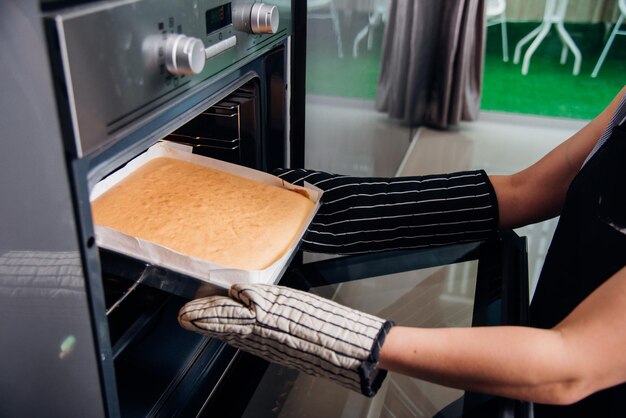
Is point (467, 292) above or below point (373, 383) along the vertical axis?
below

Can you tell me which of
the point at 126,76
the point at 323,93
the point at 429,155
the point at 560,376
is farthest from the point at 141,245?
the point at 429,155

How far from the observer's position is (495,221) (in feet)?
3.61

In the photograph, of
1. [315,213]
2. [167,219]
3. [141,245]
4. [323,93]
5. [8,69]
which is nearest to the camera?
[8,69]

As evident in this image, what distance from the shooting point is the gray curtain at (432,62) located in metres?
2.69

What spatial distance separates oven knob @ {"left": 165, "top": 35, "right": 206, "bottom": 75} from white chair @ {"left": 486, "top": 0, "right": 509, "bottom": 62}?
3397 mm

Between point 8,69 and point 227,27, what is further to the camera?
point 227,27

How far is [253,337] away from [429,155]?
2.46 meters

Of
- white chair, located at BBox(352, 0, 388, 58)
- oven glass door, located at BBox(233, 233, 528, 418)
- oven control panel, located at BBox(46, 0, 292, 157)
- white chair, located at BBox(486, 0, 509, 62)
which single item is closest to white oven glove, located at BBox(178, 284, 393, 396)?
oven glass door, located at BBox(233, 233, 528, 418)

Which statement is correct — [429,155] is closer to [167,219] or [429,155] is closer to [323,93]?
[323,93]

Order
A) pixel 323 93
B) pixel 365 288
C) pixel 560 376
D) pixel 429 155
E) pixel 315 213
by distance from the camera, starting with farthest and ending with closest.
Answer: pixel 429 155, pixel 365 288, pixel 323 93, pixel 315 213, pixel 560 376

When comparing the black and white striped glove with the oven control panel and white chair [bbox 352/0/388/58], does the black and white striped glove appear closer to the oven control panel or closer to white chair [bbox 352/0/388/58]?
the oven control panel

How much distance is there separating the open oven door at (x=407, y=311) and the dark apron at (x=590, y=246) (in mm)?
86

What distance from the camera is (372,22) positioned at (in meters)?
2.16

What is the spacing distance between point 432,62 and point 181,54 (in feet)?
9.48
